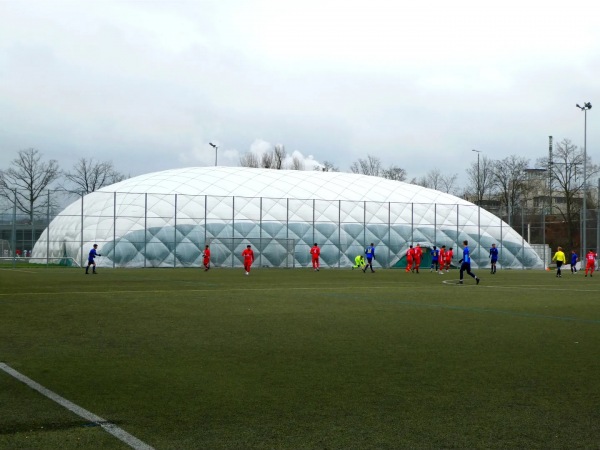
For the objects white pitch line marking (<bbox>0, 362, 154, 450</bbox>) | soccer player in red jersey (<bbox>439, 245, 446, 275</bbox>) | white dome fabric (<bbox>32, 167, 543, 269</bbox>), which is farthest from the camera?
white dome fabric (<bbox>32, 167, 543, 269</bbox>)

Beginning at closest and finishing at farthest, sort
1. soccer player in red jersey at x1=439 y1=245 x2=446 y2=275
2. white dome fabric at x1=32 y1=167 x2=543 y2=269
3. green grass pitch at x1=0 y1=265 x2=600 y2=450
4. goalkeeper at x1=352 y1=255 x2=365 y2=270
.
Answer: green grass pitch at x1=0 y1=265 x2=600 y2=450 < soccer player in red jersey at x1=439 y1=245 x2=446 y2=275 < white dome fabric at x1=32 y1=167 x2=543 y2=269 < goalkeeper at x1=352 y1=255 x2=365 y2=270

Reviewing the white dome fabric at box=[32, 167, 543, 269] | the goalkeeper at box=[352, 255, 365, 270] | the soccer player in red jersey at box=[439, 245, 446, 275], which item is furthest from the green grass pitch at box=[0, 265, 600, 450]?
the goalkeeper at box=[352, 255, 365, 270]

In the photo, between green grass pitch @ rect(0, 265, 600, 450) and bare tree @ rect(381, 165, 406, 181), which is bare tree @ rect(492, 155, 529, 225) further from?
green grass pitch @ rect(0, 265, 600, 450)

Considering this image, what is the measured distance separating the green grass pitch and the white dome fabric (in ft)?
126

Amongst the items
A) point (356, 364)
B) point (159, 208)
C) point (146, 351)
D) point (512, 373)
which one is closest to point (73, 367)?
point (146, 351)

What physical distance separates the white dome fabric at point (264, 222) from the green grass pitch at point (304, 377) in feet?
126

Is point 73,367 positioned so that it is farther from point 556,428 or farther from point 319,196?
point 319,196

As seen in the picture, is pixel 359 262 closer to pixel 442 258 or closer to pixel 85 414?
pixel 442 258

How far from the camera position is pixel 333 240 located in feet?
197

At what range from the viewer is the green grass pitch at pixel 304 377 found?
6.12 m

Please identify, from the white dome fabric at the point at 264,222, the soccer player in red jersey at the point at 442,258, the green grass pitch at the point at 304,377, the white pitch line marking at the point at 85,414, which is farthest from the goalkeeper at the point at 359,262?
the white pitch line marking at the point at 85,414

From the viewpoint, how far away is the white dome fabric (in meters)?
55.5

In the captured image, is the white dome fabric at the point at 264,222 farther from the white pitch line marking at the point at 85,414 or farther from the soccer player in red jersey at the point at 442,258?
the white pitch line marking at the point at 85,414

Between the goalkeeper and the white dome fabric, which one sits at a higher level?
the white dome fabric
